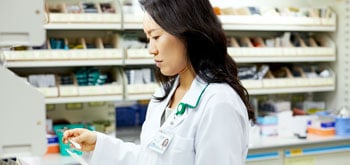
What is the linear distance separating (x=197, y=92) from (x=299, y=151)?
7.04ft

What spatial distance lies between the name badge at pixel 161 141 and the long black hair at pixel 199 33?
0.22 meters

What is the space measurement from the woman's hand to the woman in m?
0.02

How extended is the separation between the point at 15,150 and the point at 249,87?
9.50 ft

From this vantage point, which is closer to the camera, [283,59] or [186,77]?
[186,77]

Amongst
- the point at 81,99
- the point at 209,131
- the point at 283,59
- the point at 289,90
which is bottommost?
the point at 289,90

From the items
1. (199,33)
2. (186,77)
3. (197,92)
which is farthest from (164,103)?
(199,33)

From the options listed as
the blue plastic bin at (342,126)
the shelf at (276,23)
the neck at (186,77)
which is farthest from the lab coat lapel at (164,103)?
the blue plastic bin at (342,126)

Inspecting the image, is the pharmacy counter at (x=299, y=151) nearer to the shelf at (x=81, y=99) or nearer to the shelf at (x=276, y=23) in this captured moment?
the shelf at (x=276, y=23)

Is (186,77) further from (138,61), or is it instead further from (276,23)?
(276,23)

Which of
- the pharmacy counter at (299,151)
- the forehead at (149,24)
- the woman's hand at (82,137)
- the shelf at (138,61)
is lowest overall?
the pharmacy counter at (299,151)

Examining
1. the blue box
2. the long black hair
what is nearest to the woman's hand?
the long black hair

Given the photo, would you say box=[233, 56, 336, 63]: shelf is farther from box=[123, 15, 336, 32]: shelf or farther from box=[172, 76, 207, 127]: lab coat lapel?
box=[172, 76, 207, 127]: lab coat lapel

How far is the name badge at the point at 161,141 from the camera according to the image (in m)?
1.62

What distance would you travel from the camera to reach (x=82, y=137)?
5.90ft
